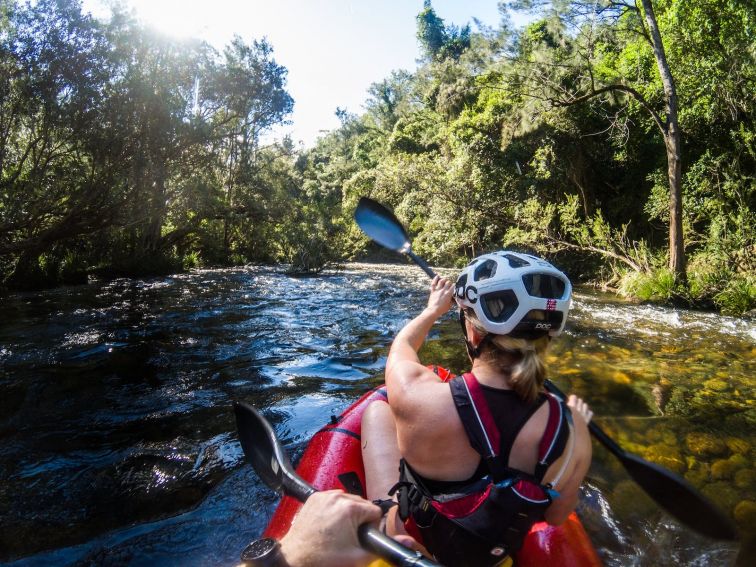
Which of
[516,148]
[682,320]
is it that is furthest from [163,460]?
[516,148]

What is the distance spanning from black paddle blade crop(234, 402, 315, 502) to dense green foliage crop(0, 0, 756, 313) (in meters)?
8.39

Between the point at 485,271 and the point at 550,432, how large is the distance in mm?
547

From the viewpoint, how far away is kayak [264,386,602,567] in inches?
61.8

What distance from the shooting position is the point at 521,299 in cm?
141

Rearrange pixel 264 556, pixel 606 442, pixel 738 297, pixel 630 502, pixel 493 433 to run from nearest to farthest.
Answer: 1. pixel 264 556
2. pixel 493 433
3. pixel 606 442
4. pixel 630 502
5. pixel 738 297

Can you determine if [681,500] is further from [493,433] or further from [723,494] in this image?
[723,494]

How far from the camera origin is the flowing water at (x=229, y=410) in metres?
2.22

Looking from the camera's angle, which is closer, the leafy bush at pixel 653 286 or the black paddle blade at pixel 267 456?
the black paddle blade at pixel 267 456

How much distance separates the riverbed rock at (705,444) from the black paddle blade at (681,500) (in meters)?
1.59

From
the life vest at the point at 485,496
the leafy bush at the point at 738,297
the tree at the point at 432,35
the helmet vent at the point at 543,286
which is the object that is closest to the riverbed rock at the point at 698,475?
the life vest at the point at 485,496

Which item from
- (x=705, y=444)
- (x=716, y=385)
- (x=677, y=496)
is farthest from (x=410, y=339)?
(x=716, y=385)

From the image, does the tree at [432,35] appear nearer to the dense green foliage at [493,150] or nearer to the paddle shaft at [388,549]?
the dense green foliage at [493,150]

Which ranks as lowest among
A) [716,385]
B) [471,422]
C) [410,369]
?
[716,385]

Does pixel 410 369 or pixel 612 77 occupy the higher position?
pixel 612 77
